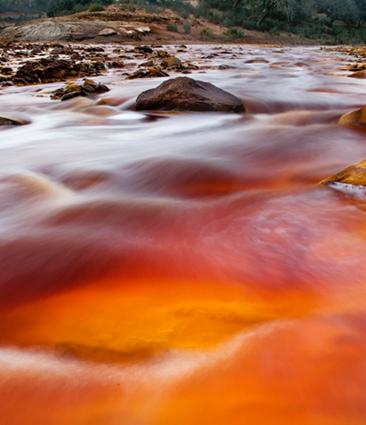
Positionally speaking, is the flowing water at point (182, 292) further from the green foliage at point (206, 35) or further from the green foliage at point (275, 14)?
the green foliage at point (275, 14)

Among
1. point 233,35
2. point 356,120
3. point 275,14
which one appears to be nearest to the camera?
point 356,120

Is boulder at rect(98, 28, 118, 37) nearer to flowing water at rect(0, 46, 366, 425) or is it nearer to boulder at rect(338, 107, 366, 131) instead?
boulder at rect(338, 107, 366, 131)

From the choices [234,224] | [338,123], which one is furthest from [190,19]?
[234,224]

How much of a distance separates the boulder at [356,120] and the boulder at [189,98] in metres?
1.31

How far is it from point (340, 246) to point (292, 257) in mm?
185

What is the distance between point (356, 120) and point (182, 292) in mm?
3089

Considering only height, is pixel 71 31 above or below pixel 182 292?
above

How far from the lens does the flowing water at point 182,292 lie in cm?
87

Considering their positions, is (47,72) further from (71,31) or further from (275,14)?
(275,14)

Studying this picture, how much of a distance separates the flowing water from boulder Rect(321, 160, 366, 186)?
0.07 meters

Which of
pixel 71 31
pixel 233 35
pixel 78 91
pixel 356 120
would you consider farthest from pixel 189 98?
pixel 233 35

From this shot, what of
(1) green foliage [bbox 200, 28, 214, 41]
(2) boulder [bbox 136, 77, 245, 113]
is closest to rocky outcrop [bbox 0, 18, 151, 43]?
(1) green foliage [bbox 200, 28, 214, 41]

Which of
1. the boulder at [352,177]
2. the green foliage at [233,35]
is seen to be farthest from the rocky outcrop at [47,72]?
the green foliage at [233,35]

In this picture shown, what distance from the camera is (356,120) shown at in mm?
3811
